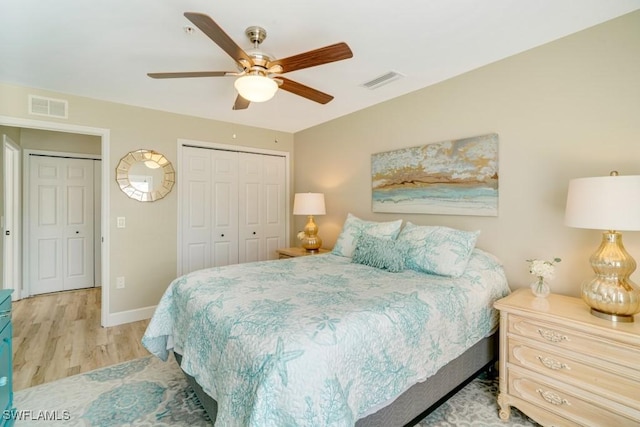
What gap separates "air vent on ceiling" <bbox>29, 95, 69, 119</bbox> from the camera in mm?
2879

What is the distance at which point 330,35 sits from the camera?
6.61 feet

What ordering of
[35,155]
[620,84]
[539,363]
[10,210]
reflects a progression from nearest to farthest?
[539,363] < [620,84] < [10,210] < [35,155]

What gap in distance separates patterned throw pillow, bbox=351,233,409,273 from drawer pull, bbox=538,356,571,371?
99 centimetres

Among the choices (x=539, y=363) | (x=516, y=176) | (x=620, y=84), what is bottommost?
(x=539, y=363)

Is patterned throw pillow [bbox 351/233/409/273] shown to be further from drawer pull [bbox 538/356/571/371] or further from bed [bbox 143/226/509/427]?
drawer pull [bbox 538/356/571/371]

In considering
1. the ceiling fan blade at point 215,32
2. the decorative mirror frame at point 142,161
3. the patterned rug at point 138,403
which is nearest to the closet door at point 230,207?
the decorative mirror frame at point 142,161

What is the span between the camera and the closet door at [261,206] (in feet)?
14.0

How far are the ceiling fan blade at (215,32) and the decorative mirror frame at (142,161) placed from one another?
2.33 meters

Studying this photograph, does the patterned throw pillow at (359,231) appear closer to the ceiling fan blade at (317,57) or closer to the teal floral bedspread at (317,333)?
the teal floral bedspread at (317,333)

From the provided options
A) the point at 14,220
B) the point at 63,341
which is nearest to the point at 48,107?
the point at 14,220

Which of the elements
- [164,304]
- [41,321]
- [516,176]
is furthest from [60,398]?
[516,176]

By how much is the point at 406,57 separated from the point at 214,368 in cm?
244

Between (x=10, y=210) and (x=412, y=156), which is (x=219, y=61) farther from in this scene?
(x=10, y=210)

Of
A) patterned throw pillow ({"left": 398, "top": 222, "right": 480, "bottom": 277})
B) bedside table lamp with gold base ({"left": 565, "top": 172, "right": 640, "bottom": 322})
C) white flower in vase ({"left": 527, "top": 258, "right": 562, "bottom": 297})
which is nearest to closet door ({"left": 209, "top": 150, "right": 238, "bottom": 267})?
patterned throw pillow ({"left": 398, "top": 222, "right": 480, "bottom": 277})
